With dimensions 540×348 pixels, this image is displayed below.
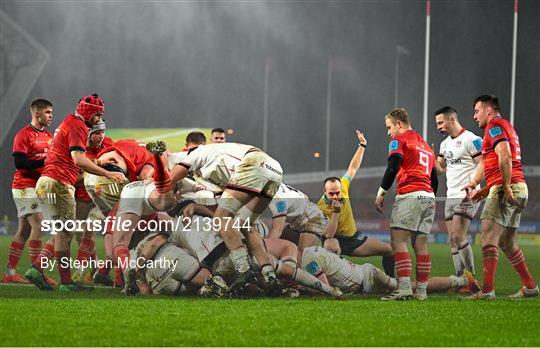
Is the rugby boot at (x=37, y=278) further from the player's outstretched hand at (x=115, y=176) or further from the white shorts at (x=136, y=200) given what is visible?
the player's outstretched hand at (x=115, y=176)

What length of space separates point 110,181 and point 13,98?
20283 millimetres

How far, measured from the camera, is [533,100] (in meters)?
29.2

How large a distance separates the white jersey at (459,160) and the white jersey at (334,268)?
6.93 ft

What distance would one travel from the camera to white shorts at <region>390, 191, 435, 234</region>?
25.7 ft

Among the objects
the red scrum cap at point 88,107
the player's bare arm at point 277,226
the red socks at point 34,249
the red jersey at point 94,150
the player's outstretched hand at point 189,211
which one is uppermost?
the red scrum cap at point 88,107

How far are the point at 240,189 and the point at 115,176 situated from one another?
151cm

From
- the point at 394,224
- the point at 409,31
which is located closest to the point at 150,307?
the point at 394,224

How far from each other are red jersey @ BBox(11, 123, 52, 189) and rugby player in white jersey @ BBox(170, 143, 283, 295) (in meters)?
2.63

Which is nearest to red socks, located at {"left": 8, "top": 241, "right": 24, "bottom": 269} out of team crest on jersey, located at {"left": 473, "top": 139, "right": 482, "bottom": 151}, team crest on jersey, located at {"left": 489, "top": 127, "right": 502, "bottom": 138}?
team crest on jersey, located at {"left": 473, "top": 139, "right": 482, "bottom": 151}

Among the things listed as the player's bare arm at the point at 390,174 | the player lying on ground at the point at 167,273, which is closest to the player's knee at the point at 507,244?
the player's bare arm at the point at 390,174

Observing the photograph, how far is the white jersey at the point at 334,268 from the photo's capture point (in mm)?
7863

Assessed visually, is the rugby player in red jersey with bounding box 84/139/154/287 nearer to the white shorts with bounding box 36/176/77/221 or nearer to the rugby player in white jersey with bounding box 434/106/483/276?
the white shorts with bounding box 36/176/77/221

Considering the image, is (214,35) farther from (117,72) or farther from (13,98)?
(13,98)

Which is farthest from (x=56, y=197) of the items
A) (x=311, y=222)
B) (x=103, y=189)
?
(x=311, y=222)
